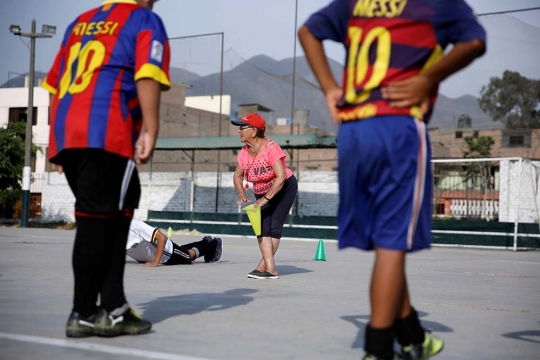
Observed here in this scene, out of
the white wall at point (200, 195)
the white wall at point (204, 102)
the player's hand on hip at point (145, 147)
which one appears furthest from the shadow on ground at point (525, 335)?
the white wall at point (204, 102)

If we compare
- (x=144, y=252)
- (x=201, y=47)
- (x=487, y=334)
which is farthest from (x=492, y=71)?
(x=487, y=334)

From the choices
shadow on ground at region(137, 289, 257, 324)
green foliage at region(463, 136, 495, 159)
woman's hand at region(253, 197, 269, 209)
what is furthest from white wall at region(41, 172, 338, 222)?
green foliage at region(463, 136, 495, 159)

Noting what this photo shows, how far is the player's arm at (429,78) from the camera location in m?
3.22

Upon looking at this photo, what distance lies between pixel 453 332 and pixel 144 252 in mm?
5697

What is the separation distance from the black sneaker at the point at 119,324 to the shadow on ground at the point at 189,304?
493 mm

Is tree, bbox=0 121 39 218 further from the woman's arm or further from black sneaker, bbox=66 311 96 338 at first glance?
black sneaker, bbox=66 311 96 338

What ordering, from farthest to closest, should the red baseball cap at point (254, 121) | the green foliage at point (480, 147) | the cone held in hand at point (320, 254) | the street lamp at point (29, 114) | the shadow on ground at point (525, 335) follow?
1. the green foliage at point (480, 147)
2. the street lamp at point (29, 114)
3. the cone held in hand at point (320, 254)
4. the red baseball cap at point (254, 121)
5. the shadow on ground at point (525, 335)

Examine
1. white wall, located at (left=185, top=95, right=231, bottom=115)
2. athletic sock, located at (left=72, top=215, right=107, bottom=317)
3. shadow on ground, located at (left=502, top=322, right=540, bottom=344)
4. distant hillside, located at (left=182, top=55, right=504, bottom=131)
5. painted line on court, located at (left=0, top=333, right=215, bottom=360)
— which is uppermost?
white wall, located at (left=185, top=95, right=231, bottom=115)

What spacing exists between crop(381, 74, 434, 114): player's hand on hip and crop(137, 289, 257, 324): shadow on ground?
7.72 feet

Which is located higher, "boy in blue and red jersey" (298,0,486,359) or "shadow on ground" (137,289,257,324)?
"boy in blue and red jersey" (298,0,486,359)

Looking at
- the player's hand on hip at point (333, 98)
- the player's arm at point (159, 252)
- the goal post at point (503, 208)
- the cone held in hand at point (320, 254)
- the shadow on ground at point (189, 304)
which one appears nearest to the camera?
the player's hand on hip at point (333, 98)

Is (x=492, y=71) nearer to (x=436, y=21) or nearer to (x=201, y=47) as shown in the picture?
(x=201, y=47)

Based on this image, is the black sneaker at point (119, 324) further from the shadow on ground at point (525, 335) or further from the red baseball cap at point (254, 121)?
the red baseball cap at point (254, 121)

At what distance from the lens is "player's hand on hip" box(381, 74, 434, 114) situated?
3.22 meters
